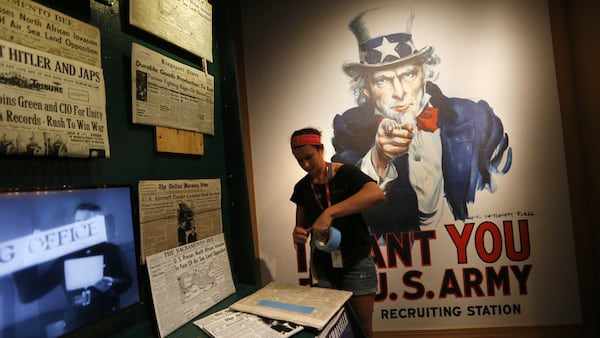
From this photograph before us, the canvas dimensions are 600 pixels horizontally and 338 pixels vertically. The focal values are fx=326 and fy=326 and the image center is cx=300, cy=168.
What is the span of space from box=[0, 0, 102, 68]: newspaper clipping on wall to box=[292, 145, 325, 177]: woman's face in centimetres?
84

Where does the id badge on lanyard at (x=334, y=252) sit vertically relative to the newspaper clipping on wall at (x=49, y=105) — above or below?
below

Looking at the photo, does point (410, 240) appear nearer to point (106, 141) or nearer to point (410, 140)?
point (410, 140)

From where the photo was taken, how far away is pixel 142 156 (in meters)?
1.11

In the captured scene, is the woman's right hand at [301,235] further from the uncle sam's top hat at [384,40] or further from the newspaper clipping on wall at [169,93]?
the uncle sam's top hat at [384,40]

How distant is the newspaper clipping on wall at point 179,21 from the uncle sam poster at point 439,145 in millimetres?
749

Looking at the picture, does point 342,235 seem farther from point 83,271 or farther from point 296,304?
point 83,271

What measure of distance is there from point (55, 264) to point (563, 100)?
2.47 meters

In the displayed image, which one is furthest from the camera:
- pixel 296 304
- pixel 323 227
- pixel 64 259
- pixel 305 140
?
pixel 305 140

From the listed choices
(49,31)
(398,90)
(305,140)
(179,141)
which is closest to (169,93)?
(179,141)

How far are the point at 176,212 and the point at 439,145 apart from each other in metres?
1.55

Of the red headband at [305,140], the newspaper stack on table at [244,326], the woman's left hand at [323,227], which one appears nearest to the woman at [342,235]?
the red headband at [305,140]

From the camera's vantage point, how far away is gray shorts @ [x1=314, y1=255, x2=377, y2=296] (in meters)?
1.50

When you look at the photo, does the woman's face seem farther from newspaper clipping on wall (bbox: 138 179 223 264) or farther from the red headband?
newspaper clipping on wall (bbox: 138 179 223 264)

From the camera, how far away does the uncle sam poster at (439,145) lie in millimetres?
1925
